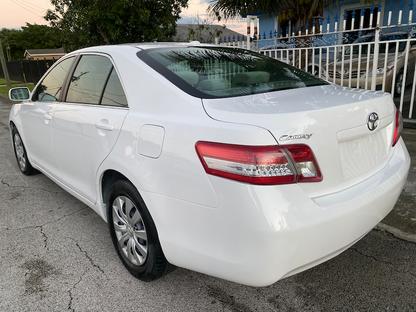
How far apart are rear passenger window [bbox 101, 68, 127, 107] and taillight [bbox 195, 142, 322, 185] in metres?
0.98

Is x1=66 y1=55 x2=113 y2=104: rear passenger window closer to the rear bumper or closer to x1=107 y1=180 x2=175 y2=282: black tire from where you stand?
x1=107 y1=180 x2=175 y2=282: black tire

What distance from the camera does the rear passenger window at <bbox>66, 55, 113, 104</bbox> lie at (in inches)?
108

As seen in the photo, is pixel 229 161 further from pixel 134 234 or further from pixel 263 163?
pixel 134 234

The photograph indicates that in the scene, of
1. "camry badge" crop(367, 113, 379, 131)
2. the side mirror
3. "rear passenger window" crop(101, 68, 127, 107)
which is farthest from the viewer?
the side mirror

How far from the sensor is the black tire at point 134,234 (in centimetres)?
218

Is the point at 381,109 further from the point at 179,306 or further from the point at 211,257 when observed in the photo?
the point at 179,306

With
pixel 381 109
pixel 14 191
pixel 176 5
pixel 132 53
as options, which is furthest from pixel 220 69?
pixel 176 5

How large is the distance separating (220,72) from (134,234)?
1.27m

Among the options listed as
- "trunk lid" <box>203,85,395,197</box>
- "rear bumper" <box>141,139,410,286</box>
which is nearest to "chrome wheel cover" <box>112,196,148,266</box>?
"rear bumper" <box>141,139,410,286</box>

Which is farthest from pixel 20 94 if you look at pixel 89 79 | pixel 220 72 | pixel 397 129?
pixel 397 129

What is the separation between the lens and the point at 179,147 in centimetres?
187

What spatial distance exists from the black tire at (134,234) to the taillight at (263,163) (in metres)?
0.67

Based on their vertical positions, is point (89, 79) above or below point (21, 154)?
above

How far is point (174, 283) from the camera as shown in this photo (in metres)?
2.44
